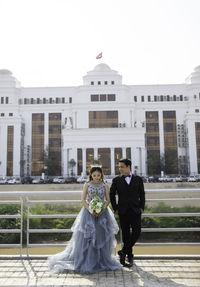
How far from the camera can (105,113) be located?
1900 inches

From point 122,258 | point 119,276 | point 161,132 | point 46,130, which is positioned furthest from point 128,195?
point 46,130

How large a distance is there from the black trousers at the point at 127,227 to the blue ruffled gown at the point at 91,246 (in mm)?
184

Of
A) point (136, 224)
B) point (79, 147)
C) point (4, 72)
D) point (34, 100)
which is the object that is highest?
point (4, 72)

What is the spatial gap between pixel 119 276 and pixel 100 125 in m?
44.2

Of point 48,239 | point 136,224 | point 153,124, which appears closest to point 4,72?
point 153,124

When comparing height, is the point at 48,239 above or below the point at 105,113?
below

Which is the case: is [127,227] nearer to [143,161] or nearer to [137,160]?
[137,160]

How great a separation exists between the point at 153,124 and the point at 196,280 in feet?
151

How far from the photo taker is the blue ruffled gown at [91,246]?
4.49 meters

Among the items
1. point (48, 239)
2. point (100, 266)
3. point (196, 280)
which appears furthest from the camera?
point (48, 239)

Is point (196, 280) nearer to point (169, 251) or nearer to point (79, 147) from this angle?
point (169, 251)

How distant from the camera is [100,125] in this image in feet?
158

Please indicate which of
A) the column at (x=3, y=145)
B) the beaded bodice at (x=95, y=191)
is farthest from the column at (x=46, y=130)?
the beaded bodice at (x=95, y=191)

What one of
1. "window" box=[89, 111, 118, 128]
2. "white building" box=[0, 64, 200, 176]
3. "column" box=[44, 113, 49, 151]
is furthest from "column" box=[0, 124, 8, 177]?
"window" box=[89, 111, 118, 128]
